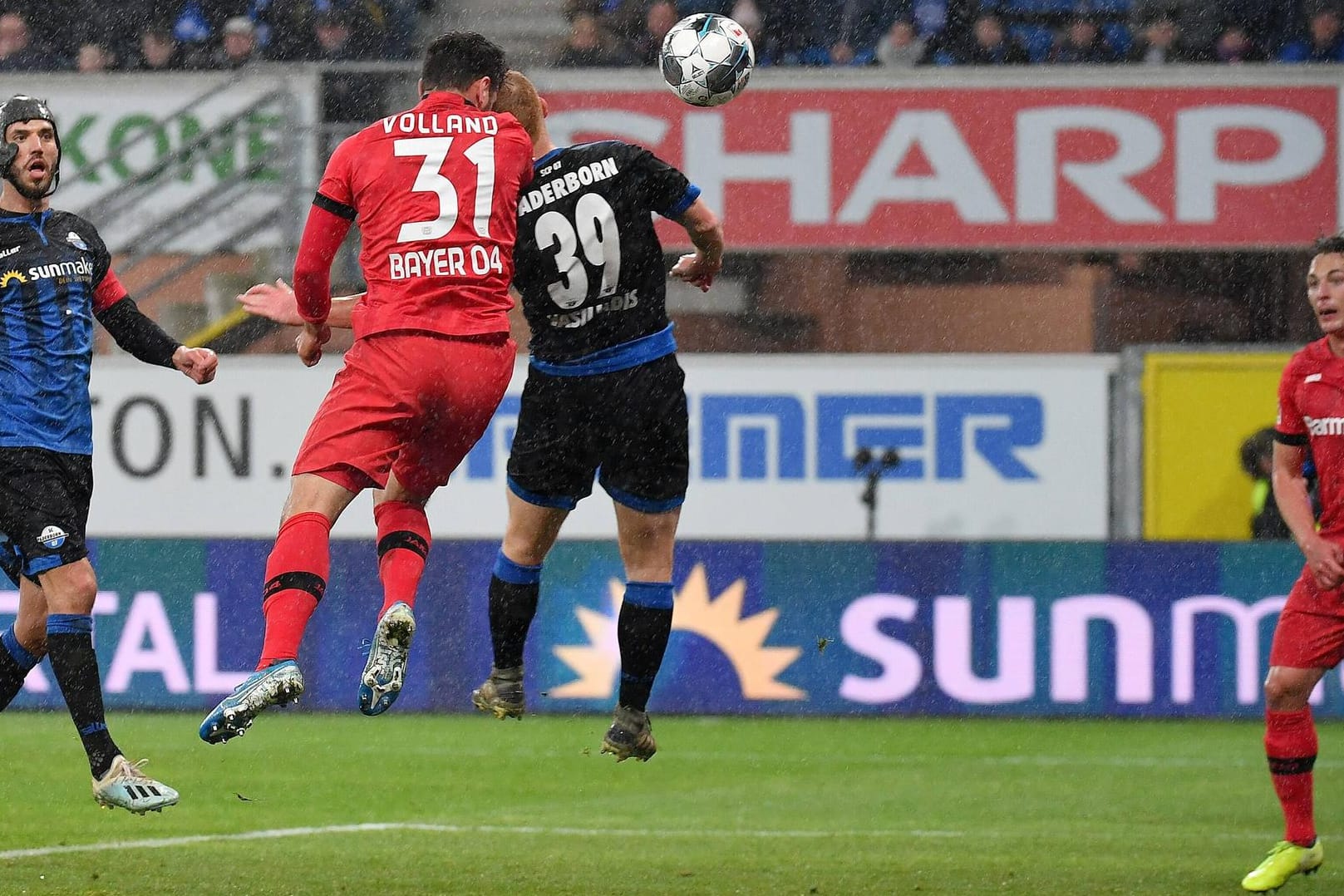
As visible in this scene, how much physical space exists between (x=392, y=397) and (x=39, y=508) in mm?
1560

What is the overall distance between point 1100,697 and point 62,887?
7.01m

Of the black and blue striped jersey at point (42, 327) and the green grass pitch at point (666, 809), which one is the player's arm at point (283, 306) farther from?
the green grass pitch at point (666, 809)

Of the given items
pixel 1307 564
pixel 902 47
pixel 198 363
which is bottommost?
pixel 1307 564

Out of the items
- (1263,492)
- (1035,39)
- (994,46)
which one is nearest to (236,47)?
(994,46)

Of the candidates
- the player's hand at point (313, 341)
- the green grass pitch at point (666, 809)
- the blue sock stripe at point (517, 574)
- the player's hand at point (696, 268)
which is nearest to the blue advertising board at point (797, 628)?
the green grass pitch at point (666, 809)

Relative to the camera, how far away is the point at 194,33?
17.2m

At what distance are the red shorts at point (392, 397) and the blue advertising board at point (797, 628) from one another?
6.34 m

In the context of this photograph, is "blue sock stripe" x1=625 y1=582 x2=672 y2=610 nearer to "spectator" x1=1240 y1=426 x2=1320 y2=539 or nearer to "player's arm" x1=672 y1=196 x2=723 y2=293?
"player's arm" x1=672 y1=196 x2=723 y2=293

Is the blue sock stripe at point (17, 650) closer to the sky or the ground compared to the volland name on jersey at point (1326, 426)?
closer to the ground

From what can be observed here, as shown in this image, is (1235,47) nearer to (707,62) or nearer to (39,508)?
(707,62)

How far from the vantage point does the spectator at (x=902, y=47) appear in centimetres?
1677

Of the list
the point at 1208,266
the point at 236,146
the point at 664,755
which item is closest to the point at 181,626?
the point at 664,755

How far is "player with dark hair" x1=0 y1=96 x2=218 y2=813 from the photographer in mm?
6883

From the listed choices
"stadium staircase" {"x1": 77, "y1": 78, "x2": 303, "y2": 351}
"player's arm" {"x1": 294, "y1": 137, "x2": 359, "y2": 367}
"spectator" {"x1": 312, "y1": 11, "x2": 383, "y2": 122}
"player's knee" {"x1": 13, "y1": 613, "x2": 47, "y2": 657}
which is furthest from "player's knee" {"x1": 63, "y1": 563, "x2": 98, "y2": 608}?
"spectator" {"x1": 312, "y1": 11, "x2": 383, "y2": 122}
